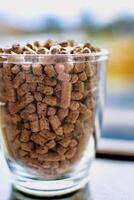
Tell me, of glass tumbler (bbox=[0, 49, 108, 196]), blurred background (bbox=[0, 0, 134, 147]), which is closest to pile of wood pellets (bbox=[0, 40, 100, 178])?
glass tumbler (bbox=[0, 49, 108, 196])

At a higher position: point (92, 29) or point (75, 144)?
point (92, 29)

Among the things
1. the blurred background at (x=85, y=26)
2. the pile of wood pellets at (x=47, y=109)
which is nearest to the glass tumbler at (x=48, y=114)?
the pile of wood pellets at (x=47, y=109)

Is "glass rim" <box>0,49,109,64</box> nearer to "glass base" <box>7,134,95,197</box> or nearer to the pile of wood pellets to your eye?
the pile of wood pellets

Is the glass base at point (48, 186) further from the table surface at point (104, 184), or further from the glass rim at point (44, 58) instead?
the glass rim at point (44, 58)

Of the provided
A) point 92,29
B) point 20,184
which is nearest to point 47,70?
point 20,184

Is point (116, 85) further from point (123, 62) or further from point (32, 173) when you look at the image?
point (32, 173)
